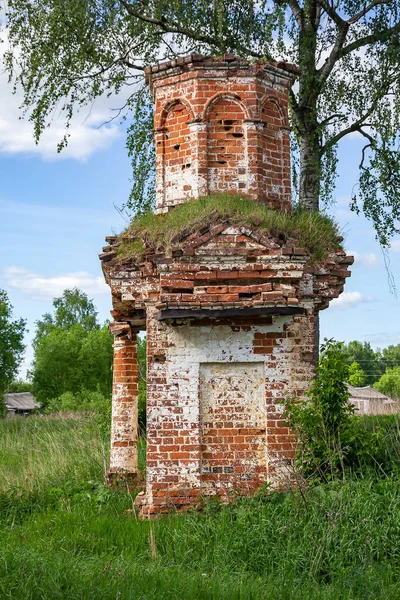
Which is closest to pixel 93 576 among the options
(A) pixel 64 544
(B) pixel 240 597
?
(B) pixel 240 597

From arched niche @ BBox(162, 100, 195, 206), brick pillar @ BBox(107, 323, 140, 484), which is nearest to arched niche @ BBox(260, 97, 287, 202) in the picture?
arched niche @ BBox(162, 100, 195, 206)

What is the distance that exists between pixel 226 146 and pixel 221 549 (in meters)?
5.25

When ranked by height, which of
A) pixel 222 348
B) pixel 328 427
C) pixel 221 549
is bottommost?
pixel 221 549

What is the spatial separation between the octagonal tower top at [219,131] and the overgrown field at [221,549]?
13.2 feet

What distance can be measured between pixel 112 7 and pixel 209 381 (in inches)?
347

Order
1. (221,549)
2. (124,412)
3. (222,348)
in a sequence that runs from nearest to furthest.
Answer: (221,549), (222,348), (124,412)

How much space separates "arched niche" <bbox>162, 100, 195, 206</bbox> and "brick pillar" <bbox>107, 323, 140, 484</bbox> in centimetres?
205

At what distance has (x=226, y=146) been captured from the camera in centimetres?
936

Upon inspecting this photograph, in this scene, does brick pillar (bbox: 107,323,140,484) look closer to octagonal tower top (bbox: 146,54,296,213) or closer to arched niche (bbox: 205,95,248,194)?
octagonal tower top (bbox: 146,54,296,213)

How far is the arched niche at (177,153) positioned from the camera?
9.41 m

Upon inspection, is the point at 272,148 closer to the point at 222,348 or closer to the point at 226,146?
the point at 226,146

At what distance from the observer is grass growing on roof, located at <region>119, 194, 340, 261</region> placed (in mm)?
8312

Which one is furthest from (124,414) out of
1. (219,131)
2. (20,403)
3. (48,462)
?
(20,403)

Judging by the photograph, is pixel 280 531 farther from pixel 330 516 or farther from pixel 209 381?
pixel 209 381
